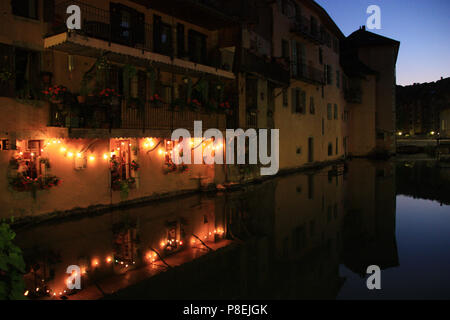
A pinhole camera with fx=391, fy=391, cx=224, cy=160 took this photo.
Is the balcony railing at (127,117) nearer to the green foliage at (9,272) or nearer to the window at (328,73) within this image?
the green foliage at (9,272)

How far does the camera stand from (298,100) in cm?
2869

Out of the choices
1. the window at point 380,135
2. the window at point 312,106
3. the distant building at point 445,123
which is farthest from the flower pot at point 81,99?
the distant building at point 445,123

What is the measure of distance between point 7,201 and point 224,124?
10992 millimetres

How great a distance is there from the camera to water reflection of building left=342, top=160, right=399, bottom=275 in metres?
8.63

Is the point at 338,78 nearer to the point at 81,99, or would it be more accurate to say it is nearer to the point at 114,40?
the point at 114,40

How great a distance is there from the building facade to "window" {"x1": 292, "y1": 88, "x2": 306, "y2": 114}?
1.37 m

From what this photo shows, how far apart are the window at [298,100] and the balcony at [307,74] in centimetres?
101

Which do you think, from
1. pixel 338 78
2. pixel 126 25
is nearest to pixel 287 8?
pixel 338 78

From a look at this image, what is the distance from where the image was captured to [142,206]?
1472 centimetres

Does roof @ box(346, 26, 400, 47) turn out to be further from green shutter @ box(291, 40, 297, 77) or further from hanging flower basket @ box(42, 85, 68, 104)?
hanging flower basket @ box(42, 85, 68, 104)

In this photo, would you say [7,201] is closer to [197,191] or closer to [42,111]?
[42,111]

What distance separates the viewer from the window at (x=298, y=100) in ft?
91.8

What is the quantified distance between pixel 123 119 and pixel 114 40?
2.85 meters

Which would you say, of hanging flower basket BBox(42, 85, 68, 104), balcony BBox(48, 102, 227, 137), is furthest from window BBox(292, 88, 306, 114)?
hanging flower basket BBox(42, 85, 68, 104)
